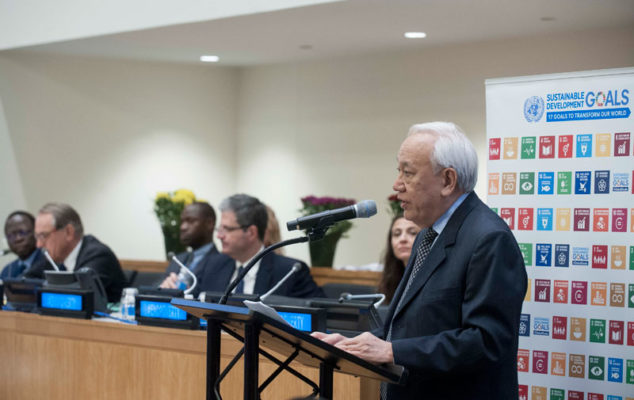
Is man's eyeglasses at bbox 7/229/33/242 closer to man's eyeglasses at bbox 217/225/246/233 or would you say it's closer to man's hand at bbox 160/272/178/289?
man's hand at bbox 160/272/178/289

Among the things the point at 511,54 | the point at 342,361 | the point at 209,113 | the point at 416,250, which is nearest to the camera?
the point at 342,361

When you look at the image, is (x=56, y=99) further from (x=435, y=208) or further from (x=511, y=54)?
(x=435, y=208)

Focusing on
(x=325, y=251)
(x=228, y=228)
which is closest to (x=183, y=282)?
(x=228, y=228)

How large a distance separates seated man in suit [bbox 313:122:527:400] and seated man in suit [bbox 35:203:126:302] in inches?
132

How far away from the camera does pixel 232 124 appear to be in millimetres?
8820

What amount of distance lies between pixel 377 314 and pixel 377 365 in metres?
1.20

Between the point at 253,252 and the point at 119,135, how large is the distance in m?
3.76

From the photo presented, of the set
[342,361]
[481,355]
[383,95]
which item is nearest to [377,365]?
[342,361]

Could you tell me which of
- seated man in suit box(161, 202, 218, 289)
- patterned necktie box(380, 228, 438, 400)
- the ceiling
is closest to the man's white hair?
patterned necktie box(380, 228, 438, 400)

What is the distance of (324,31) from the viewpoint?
637 centimetres

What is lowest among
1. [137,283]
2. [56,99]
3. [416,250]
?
[137,283]

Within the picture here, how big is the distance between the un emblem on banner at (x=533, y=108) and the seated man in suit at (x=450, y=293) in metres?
1.02

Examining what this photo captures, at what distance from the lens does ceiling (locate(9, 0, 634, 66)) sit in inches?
217

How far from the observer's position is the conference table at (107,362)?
3.64 metres
